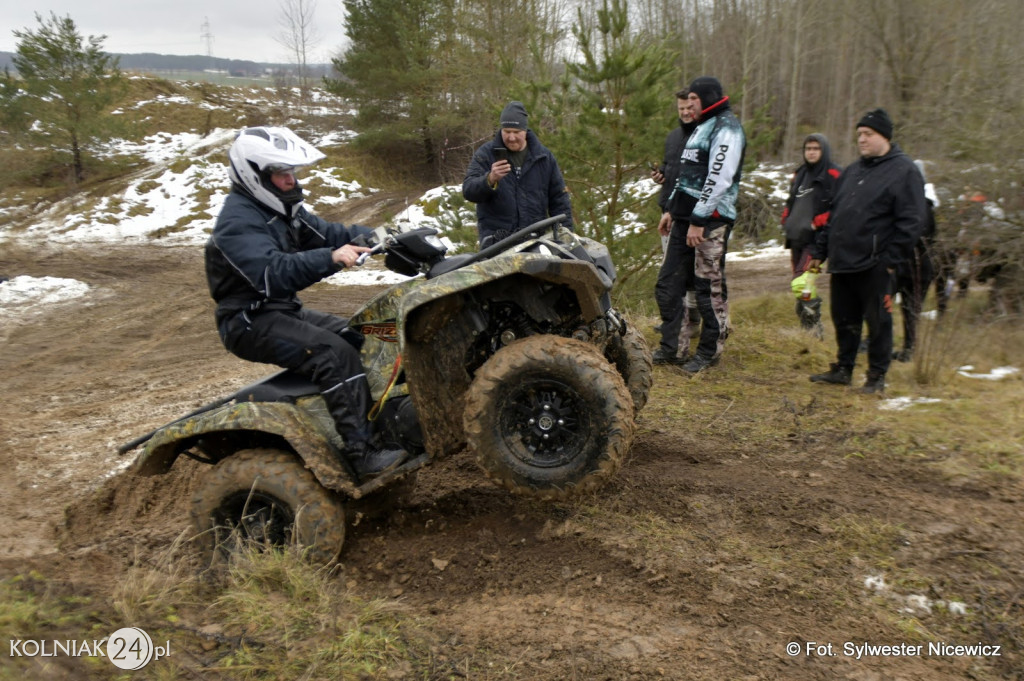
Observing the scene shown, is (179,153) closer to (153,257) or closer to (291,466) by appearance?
(153,257)

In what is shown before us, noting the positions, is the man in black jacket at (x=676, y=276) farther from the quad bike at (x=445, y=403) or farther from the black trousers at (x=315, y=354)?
the black trousers at (x=315, y=354)

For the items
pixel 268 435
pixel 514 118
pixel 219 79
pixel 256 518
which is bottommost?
pixel 256 518

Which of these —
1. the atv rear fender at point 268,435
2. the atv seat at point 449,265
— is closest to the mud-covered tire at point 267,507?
the atv rear fender at point 268,435

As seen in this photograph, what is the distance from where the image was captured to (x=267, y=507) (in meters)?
3.64

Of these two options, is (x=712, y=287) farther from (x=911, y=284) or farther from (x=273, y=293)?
(x=273, y=293)

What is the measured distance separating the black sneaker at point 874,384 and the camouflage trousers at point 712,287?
119 centimetres

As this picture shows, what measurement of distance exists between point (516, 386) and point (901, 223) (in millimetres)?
3654

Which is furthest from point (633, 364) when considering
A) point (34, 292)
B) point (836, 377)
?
point (34, 292)

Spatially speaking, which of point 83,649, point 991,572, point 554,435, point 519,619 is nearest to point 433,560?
point 519,619

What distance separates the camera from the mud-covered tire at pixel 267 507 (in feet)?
11.6

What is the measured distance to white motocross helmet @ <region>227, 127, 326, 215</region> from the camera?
358 centimetres

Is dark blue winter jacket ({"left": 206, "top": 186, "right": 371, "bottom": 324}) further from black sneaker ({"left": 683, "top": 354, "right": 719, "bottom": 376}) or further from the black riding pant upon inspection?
the black riding pant

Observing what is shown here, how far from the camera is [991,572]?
10.1ft

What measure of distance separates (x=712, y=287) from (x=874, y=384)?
4.76 ft
